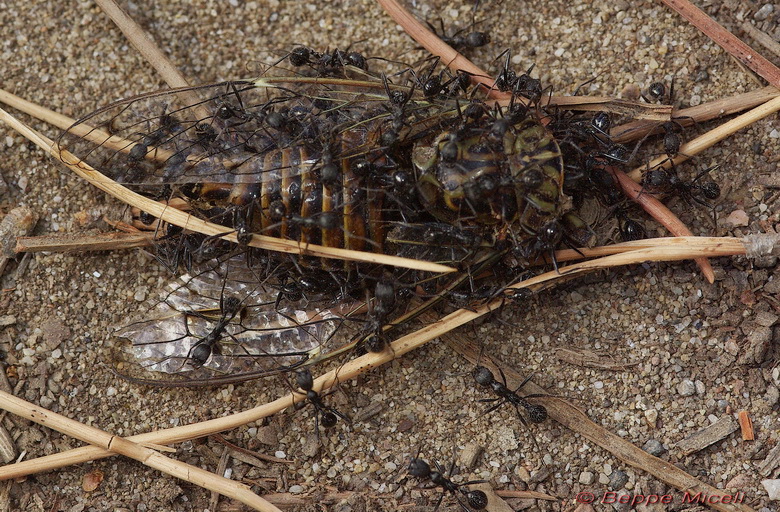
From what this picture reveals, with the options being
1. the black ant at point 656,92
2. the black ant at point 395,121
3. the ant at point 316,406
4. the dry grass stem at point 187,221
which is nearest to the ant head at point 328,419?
the ant at point 316,406

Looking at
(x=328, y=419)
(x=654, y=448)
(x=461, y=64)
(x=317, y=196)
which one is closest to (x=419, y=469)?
(x=328, y=419)

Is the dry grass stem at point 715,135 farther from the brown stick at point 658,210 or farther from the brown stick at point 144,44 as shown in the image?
the brown stick at point 144,44

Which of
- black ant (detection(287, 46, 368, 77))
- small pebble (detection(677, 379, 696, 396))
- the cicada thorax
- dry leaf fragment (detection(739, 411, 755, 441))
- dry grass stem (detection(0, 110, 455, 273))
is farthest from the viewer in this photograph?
black ant (detection(287, 46, 368, 77))

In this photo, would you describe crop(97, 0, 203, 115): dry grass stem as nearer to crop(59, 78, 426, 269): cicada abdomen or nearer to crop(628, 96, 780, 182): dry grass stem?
crop(59, 78, 426, 269): cicada abdomen

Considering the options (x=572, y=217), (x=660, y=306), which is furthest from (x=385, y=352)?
(x=660, y=306)

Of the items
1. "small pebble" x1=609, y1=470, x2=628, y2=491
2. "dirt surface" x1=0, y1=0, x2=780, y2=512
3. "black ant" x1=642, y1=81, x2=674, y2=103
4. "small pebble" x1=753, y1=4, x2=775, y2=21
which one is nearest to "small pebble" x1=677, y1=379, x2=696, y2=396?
"dirt surface" x1=0, y1=0, x2=780, y2=512

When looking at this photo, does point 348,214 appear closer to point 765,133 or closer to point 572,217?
point 572,217
